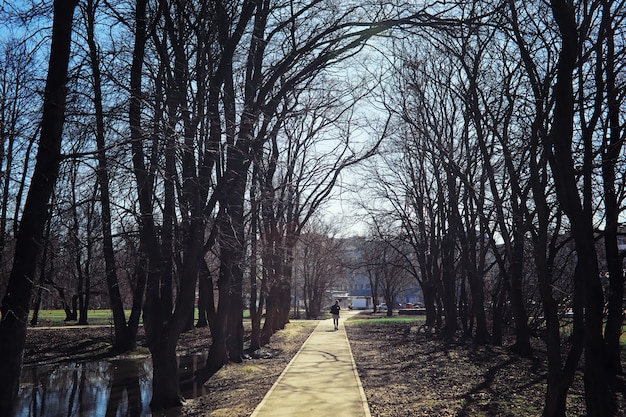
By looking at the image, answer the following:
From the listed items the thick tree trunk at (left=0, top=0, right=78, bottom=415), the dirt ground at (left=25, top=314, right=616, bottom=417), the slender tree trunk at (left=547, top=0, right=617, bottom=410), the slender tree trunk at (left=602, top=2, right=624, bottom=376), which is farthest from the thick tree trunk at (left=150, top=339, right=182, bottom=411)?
the slender tree trunk at (left=602, top=2, right=624, bottom=376)

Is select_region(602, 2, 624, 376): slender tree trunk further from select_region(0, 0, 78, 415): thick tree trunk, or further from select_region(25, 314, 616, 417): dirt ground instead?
select_region(0, 0, 78, 415): thick tree trunk

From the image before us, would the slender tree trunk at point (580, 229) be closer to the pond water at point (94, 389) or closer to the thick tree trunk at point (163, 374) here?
the pond water at point (94, 389)

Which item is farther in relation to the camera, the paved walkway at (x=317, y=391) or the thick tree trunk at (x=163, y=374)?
the thick tree trunk at (x=163, y=374)

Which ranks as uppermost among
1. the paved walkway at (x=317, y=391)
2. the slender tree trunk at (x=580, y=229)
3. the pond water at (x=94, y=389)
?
the slender tree trunk at (x=580, y=229)

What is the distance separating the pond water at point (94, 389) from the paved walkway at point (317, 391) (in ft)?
7.21

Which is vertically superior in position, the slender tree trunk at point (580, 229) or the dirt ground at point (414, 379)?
the slender tree trunk at point (580, 229)

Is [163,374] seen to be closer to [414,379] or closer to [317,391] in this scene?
[317,391]

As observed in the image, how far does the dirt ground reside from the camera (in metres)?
11.5

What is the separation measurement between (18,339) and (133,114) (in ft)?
13.0

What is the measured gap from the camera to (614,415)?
10.7 meters

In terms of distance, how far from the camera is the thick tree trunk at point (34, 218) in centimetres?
764

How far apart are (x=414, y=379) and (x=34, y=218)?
35.4 feet

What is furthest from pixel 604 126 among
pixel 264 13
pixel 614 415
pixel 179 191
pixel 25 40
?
pixel 25 40

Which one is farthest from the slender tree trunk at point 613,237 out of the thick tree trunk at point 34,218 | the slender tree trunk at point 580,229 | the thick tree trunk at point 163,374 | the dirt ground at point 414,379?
the thick tree trunk at point 34,218
